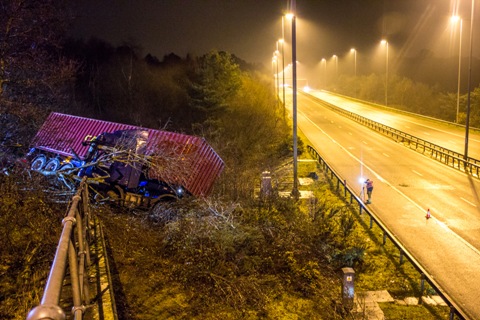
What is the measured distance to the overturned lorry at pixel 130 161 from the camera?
1138cm

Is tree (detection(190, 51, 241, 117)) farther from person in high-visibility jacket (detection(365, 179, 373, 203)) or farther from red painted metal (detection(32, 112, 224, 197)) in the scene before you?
person in high-visibility jacket (detection(365, 179, 373, 203))

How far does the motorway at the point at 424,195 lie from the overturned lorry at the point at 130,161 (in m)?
7.56

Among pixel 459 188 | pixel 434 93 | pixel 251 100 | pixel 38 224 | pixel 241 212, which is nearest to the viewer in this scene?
pixel 38 224

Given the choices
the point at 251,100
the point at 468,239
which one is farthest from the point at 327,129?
the point at 468,239

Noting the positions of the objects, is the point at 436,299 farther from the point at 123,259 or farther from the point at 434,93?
the point at 434,93

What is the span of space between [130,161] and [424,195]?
49.9 ft

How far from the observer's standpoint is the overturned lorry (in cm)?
1138

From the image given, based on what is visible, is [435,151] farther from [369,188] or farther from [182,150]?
[182,150]

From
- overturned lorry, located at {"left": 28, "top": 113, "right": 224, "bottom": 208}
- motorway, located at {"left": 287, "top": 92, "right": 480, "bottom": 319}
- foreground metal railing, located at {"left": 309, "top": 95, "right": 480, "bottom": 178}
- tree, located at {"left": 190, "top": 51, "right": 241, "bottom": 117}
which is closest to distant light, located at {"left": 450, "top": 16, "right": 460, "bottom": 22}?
foreground metal railing, located at {"left": 309, "top": 95, "right": 480, "bottom": 178}

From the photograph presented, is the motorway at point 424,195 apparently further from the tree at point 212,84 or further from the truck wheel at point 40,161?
the truck wheel at point 40,161

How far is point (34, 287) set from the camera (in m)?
5.45

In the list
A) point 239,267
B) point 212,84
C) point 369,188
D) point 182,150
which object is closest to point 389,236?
point 369,188

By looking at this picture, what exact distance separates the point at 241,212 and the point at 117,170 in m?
4.35

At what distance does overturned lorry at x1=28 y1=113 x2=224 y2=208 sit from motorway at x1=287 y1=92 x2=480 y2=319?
298 inches
